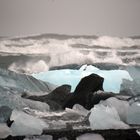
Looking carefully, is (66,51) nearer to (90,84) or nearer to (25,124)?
(90,84)

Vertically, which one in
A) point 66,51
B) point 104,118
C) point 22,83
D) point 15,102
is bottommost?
point 104,118

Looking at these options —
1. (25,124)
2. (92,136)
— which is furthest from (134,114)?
(25,124)

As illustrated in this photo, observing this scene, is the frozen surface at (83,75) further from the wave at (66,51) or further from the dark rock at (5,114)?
the dark rock at (5,114)

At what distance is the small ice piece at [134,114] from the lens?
215 centimetres

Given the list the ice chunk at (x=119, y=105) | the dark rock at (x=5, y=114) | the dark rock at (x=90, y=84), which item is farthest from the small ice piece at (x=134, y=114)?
the dark rock at (x=5, y=114)

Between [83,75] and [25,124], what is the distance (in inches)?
21.1

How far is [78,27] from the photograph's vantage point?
6.99ft

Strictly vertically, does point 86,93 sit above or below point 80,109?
above

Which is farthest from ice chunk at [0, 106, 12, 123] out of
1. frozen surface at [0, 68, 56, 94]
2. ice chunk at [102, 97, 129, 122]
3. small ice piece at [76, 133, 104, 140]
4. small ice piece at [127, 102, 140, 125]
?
small ice piece at [127, 102, 140, 125]

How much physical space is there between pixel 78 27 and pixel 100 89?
0.48 metres

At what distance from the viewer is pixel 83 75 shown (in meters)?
2.12

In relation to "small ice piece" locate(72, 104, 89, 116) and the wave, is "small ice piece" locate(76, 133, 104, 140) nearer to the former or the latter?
"small ice piece" locate(72, 104, 89, 116)

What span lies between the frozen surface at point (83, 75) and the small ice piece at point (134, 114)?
0.17 m

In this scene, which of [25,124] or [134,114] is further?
[134,114]
